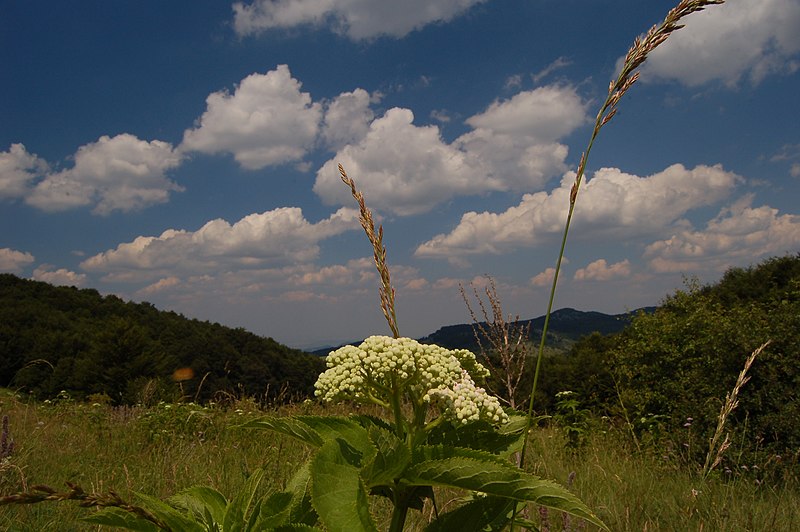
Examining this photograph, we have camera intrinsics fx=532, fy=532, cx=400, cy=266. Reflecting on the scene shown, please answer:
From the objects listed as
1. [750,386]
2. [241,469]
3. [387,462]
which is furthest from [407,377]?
[750,386]

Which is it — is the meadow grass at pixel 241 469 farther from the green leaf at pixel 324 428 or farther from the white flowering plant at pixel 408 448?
the green leaf at pixel 324 428

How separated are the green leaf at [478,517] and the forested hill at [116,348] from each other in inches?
1657

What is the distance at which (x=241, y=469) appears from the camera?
414 centimetres

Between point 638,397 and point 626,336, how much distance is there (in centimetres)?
599

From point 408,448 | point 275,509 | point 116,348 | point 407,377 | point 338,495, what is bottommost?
point 116,348

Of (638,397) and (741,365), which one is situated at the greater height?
(741,365)

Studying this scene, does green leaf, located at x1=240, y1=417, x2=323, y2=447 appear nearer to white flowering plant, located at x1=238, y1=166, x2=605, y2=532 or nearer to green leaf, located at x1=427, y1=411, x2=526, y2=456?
white flowering plant, located at x1=238, y1=166, x2=605, y2=532

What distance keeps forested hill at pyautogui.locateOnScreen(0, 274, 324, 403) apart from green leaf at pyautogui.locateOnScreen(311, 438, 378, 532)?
42261 millimetres

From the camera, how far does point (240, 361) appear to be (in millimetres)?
63594

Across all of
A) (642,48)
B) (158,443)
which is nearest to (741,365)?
(642,48)

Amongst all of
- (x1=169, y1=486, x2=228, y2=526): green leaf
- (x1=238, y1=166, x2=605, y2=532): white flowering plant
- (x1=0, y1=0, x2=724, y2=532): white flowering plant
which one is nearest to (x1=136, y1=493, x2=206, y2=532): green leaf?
(x1=0, y1=0, x2=724, y2=532): white flowering plant

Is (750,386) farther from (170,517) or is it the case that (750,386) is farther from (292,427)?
(170,517)

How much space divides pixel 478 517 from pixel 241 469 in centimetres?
305

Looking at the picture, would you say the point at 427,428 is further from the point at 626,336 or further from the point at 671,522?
the point at 626,336
